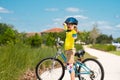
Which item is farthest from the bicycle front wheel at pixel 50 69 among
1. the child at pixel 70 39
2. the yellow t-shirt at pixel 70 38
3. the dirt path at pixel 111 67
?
the dirt path at pixel 111 67

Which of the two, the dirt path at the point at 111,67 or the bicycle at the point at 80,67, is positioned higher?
the bicycle at the point at 80,67

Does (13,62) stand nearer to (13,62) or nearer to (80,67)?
(13,62)

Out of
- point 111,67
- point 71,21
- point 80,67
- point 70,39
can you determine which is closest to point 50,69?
point 80,67

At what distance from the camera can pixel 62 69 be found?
27.3ft

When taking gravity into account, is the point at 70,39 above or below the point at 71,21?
below

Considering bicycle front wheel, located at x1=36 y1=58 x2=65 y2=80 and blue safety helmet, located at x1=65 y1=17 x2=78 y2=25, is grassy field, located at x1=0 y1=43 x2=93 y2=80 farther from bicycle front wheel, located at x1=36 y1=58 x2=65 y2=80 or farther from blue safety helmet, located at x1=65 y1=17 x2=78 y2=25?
blue safety helmet, located at x1=65 y1=17 x2=78 y2=25

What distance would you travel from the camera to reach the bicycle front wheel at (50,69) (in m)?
8.39

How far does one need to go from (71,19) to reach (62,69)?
4.18 ft

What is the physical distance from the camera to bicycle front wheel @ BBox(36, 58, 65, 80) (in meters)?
8.39

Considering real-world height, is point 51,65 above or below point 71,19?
below

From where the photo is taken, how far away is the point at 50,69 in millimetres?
8586

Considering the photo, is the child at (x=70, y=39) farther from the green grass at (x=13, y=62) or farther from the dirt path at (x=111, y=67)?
the dirt path at (x=111, y=67)

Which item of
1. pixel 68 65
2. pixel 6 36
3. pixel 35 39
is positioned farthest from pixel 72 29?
pixel 35 39

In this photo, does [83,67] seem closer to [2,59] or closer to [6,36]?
[2,59]
